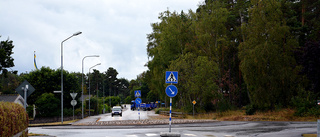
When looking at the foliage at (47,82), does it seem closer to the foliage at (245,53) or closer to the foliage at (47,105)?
the foliage at (47,105)

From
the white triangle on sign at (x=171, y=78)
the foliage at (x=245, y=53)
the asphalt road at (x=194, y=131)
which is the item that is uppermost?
the foliage at (x=245, y=53)

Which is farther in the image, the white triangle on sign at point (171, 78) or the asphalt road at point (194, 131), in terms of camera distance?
the asphalt road at point (194, 131)

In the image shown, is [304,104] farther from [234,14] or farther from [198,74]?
[234,14]

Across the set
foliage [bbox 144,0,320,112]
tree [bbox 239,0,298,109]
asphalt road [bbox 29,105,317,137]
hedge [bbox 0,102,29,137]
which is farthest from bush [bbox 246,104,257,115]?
hedge [bbox 0,102,29,137]

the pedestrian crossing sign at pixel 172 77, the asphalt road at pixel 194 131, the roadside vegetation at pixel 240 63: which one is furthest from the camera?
the roadside vegetation at pixel 240 63

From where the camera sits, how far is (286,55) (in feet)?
129

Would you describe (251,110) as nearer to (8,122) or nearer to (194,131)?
(194,131)

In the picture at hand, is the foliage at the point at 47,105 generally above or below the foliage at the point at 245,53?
below

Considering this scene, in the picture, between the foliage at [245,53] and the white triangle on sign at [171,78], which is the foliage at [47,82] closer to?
the foliage at [245,53]

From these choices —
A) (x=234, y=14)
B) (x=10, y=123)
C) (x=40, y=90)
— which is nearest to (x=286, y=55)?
(x=234, y=14)

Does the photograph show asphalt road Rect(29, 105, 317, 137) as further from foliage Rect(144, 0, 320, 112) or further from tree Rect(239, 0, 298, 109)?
tree Rect(239, 0, 298, 109)

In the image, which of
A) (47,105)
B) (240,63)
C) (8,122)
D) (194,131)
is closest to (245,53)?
(240,63)

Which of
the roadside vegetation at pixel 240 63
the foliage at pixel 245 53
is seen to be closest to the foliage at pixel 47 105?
the roadside vegetation at pixel 240 63

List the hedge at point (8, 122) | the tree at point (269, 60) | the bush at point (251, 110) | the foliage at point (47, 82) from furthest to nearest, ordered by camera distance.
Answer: the foliage at point (47, 82), the bush at point (251, 110), the tree at point (269, 60), the hedge at point (8, 122)
